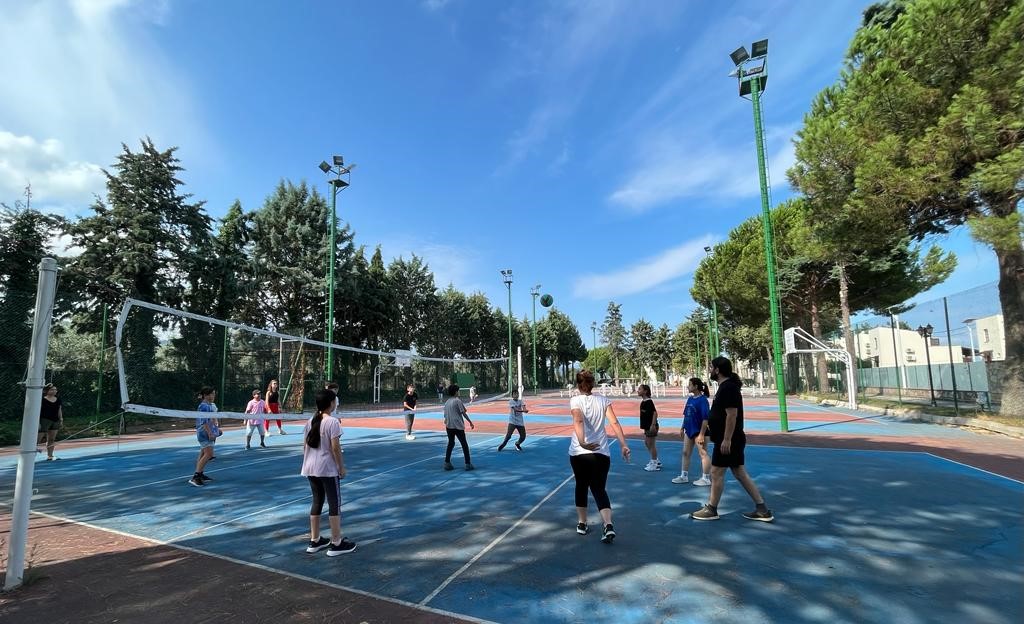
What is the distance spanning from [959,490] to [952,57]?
13.8m

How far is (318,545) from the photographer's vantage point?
16.0ft

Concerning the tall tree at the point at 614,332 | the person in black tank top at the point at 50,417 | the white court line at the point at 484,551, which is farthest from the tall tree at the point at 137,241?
the tall tree at the point at 614,332

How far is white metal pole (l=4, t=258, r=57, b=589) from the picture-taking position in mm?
4102

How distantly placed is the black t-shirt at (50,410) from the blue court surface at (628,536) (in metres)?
2.03

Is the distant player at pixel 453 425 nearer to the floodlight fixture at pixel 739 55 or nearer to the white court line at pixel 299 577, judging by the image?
the white court line at pixel 299 577

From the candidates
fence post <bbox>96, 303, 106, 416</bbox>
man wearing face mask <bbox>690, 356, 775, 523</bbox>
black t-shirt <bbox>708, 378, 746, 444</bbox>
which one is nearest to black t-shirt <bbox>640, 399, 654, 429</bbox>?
man wearing face mask <bbox>690, 356, 775, 523</bbox>

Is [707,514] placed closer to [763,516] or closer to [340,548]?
[763,516]

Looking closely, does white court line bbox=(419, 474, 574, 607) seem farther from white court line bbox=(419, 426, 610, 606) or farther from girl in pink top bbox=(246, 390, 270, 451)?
girl in pink top bbox=(246, 390, 270, 451)

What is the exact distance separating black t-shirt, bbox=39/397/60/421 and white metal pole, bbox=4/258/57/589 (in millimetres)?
8091

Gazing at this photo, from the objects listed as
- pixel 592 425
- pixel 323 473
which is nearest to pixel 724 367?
pixel 592 425

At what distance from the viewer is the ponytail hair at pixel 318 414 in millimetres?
4863

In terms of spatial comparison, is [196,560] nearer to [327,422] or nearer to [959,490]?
[327,422]

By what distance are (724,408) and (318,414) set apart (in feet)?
14.9

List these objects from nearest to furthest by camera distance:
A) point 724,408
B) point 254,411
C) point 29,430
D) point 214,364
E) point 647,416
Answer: point 29,430, point 724,408, point 647,416, point 254,411, point 214,364
